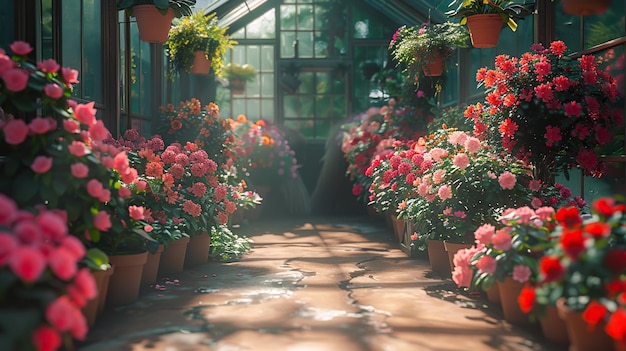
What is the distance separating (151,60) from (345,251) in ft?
9.36

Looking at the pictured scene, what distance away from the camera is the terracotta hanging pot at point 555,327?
8.32 ft

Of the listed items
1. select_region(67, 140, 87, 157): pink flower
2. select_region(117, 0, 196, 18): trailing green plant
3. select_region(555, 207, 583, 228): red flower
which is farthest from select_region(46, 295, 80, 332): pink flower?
select_region(117, 0, 196, 18): trailing green plant

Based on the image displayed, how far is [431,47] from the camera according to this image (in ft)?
18.8

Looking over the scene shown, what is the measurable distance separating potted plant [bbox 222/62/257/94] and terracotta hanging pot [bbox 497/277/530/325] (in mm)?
6270

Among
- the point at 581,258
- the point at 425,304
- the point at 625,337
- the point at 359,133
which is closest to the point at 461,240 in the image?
the point at 425,304

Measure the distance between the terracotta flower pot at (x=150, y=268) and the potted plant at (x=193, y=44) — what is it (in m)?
3.27

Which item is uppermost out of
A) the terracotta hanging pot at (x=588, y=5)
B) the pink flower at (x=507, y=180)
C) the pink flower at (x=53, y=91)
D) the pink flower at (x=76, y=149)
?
the terracotta hanging pot at (x=588, y=5)

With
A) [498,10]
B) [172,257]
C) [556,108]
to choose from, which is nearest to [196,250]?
[172,257]

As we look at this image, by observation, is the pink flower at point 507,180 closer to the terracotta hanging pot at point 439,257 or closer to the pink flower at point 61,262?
the terracotta hanging pot at point 439,257

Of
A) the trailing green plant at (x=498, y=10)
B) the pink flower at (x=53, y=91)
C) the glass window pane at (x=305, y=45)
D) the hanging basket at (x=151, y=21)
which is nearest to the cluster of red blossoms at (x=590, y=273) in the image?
the pink flower at (x=53, y=91)

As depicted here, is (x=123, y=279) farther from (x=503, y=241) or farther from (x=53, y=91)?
(x=503, y=241)

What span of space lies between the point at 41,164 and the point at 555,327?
6.81 ft

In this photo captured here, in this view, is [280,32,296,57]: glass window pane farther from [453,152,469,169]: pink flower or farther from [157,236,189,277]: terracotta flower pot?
[453,152,469,169]: pink flower

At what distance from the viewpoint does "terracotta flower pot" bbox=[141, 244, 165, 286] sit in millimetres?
3693
